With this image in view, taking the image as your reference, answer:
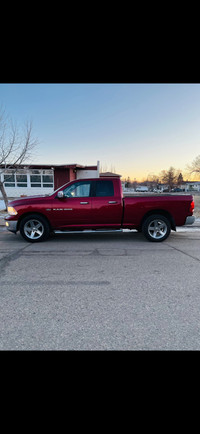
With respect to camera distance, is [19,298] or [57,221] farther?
[57,221]

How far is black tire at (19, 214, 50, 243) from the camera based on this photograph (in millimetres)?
6188

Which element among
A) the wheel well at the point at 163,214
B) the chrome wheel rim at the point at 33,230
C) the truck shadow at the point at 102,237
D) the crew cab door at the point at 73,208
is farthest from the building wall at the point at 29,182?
the wheel well at the point at 163,214

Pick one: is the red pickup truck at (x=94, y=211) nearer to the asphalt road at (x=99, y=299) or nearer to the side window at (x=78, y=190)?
the side window at (x=78, y=190)

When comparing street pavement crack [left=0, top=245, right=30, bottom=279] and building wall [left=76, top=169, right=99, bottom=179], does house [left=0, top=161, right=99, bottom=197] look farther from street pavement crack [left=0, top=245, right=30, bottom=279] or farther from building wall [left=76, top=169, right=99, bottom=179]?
street pavement crack [left=0, top=245, right=30, bottom=279]

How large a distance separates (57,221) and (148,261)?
3000mm

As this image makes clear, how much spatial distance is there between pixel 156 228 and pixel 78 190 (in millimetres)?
2641

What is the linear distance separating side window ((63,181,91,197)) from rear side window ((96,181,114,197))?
285 millimetres

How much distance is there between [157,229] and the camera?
634 cm

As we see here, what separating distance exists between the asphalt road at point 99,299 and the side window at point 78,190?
5.70 ft

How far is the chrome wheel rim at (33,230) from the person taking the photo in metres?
6.23
